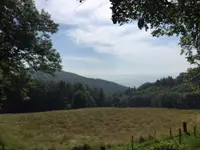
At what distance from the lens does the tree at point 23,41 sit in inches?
1022

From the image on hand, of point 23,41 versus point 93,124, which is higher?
point 23,41

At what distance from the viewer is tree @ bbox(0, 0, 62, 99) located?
26.0 m

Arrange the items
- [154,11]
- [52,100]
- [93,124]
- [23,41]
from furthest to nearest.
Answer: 1. [52,100]
2. [93,124]
3. [23,41]
4. [154,11]

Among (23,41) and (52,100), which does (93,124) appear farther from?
(52,100)

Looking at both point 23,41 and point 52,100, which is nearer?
point 23,41

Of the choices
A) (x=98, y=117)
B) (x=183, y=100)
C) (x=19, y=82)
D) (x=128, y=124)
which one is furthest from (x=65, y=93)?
(x=19, y=82)

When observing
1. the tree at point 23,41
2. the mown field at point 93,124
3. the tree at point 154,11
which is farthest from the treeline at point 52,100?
the tree at point 154,11

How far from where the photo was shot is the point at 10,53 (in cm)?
2719

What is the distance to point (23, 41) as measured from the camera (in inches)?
1042

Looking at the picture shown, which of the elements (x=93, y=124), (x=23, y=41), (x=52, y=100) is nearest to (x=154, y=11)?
(x=23, y=41)

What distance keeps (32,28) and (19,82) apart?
488 cm

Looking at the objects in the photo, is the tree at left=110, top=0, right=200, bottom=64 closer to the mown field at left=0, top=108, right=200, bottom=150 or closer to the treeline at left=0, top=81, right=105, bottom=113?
the mown field at left=0, top=108, right=200, bottom=150

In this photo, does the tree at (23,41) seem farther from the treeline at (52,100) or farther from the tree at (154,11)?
the treeline at (52,100)

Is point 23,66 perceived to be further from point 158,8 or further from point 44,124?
point 44,124
